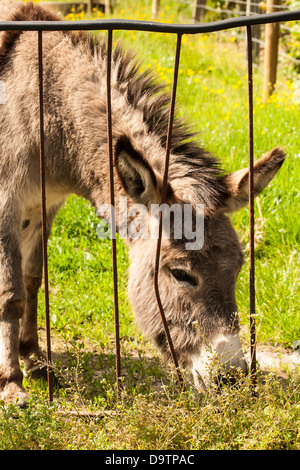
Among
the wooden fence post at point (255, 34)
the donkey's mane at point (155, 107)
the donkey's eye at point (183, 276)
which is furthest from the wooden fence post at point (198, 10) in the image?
the donkey's eye at point (183, 276)

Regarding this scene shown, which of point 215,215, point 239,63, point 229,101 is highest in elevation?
point 239,63

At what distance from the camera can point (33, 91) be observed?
3105 millimetres

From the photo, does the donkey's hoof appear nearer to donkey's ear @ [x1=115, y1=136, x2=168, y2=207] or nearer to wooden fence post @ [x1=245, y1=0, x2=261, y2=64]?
donkey's ear @ [x1=115, y1=136, x2=168, y2=207]

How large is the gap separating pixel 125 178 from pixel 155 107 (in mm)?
661

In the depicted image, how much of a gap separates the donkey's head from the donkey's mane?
0.02 metres

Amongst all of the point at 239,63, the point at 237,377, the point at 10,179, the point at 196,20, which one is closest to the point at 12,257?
the point at 10,179

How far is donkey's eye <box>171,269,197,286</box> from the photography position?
2771 millimetres

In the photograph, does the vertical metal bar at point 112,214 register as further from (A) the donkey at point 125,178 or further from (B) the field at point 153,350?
(B) the field at point 153,350

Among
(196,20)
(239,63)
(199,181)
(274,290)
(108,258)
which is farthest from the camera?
(196,20)

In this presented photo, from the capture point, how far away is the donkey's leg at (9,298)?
297 centimetres

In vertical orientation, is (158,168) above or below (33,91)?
below

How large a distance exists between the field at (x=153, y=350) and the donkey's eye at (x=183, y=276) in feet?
1.49

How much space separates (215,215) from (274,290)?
1.34 m
